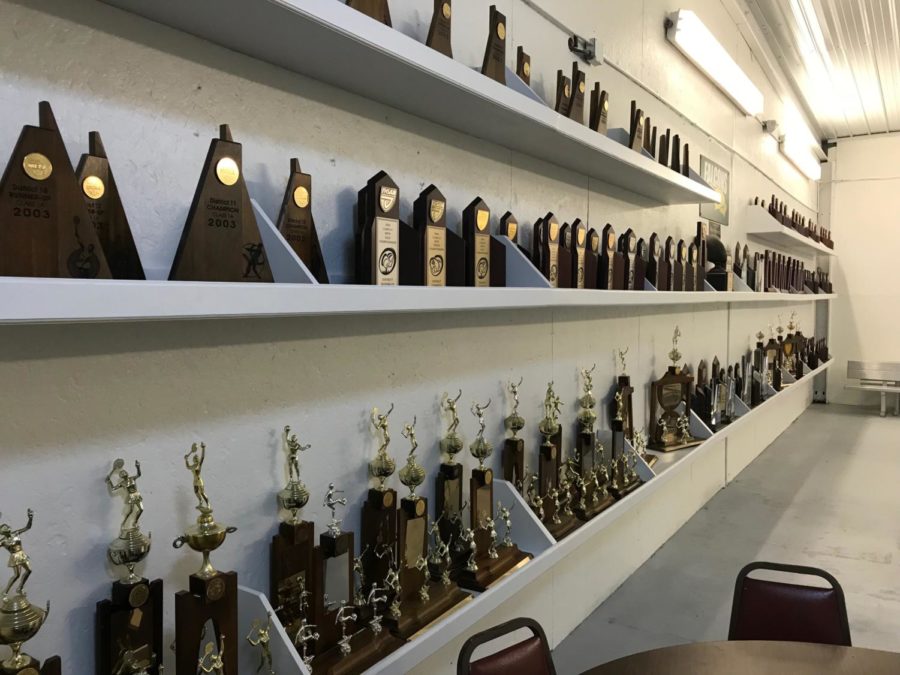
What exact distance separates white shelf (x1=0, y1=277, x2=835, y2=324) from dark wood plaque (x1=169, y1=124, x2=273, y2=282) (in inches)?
4.8

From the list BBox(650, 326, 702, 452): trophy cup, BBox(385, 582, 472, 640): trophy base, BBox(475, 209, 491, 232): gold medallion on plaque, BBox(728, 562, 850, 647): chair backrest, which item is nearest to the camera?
BBox(385, 582, 472, 640): trophy base

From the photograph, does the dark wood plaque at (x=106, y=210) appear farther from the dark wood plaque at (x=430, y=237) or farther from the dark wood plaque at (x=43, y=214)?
the dark wood plaque at (x=430, y=237)

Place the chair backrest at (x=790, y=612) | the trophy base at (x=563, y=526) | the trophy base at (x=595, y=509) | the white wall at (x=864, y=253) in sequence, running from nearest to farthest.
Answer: the chair backrest at (x=790, y=612) < the trophy base at (x=563, y=526) < the trophy base at (x=595, y=509) < the white wall at (x=864, y=253)

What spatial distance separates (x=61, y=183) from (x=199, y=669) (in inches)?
34.1

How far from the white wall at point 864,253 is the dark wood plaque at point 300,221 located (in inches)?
368

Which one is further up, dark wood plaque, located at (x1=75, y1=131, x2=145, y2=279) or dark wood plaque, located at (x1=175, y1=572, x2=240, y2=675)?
dark wood plaque, located at (x1=75, y1=131, x2=145, y2=279)

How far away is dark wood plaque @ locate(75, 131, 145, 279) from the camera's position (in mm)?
1140

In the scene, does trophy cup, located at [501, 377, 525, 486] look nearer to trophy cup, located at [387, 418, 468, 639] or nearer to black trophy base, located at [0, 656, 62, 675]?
trophy cup, located at [387, 418, 468, 639]

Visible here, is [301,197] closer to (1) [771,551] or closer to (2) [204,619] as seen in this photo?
(2) [204,619]

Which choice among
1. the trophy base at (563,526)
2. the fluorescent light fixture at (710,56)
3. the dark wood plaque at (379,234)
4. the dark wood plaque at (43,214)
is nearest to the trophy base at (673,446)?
the trophy base at (563,526)

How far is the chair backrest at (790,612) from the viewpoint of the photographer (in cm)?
184

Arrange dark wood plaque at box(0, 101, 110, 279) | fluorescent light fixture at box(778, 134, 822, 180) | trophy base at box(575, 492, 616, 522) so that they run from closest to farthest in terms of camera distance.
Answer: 1. dark wood plaque at box(0, 101, 110, 279)
2. trophy base at box(575, 492, 616, 522)
3. fluorescent light fixture at box(778, 134, 822, 180)

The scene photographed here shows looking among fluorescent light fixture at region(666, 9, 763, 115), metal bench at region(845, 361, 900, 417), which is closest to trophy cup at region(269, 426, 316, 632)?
fluorescent light fixture at region(666, 9, 763, 115)

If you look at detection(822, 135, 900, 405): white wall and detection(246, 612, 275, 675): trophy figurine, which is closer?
detection(246, 612, 275, 675): trophy figurine
